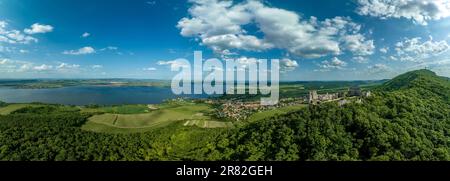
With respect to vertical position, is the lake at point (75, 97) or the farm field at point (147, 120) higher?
the lake at point (75, 97)

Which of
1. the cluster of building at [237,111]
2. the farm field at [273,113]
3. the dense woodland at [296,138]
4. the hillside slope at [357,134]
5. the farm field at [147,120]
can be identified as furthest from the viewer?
the cluster of building at [237,111]

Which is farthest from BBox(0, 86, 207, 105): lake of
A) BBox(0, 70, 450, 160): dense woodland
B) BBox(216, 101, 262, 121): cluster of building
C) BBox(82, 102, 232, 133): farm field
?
BBox(0, 70, 450, 160): dense woodland

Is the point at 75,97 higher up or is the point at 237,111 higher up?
the point at 75,97

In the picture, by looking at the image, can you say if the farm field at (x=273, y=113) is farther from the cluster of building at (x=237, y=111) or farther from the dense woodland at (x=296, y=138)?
the dense woodland at (x=296, y=138)

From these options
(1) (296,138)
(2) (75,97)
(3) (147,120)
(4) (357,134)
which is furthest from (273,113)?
(2) (75,97)

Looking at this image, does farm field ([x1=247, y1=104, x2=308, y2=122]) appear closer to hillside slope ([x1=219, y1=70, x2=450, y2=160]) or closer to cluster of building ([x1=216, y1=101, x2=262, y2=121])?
cluster of building ([x1=216, y1=101, x2=262, y2=121])

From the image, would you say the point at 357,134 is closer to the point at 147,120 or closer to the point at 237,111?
the point at 237,111

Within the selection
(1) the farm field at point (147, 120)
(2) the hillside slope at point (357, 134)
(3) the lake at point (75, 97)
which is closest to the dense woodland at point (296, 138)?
(2) the hillside slope at point (357, 134)

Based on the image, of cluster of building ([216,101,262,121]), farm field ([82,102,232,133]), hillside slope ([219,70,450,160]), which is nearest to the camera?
hillside slope ([219,70,450,160])
